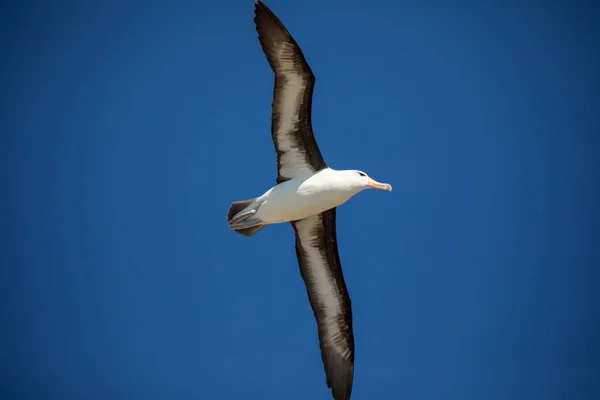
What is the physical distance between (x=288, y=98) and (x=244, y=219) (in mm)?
1939

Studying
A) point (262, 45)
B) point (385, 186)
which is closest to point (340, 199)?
point (385, 186)

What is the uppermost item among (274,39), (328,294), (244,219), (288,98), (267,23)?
(267,23)

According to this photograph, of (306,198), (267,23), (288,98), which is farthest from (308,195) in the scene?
(267,23)

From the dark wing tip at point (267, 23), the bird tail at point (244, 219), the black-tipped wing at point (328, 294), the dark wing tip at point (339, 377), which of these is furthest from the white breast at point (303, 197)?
the dark wing tip at point (339, 377)

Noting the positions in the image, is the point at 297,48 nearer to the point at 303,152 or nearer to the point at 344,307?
the point at 303,152

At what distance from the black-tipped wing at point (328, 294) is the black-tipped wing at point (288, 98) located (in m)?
1.04

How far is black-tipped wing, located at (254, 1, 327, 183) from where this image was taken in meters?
12.0

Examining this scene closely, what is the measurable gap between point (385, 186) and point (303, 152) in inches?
53.7

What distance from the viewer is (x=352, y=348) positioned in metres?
14.3

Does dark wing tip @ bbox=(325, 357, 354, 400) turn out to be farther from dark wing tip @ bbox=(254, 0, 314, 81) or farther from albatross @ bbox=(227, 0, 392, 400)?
dark wing tip @ bbox=(254, 0, 314, 81)

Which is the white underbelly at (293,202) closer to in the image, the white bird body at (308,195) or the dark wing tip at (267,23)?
the white bird body at (308,195)

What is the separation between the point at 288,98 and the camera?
12.5 m

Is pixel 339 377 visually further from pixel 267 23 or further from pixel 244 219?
pixel 267 23

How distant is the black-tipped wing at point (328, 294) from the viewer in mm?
13625
